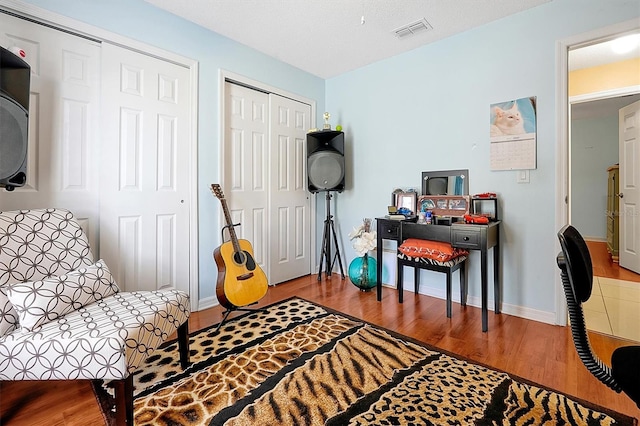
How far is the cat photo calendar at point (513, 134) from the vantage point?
7.34 feet

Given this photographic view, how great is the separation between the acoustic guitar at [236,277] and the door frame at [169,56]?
382 millimetres

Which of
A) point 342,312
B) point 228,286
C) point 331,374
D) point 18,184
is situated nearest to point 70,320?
point 18,184

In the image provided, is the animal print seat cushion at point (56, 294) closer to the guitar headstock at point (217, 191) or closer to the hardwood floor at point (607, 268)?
the guitar headstock at point (217, 191)

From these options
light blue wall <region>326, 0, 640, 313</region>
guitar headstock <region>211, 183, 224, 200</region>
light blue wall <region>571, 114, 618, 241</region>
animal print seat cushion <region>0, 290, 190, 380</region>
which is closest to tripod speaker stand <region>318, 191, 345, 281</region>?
light blue wall <region>326, 0, 640, 313</region>

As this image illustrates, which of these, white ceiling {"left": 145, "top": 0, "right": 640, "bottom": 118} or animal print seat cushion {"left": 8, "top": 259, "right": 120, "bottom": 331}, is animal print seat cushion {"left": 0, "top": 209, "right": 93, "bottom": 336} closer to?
animal print seat cushion {"left": 8, "top": 259, "right": 120, "bottom": 331}

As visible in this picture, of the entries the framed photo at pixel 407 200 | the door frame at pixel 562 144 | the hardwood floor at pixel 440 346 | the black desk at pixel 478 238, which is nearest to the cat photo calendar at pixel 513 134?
the door frame at pixel 562 144

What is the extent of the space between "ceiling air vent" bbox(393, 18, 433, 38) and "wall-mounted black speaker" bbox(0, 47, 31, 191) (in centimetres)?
254

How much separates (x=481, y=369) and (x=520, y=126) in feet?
5.95

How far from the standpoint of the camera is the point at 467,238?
7.09 ft

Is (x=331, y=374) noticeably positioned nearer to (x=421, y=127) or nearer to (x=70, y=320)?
(x=70, y=320)

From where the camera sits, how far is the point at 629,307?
7.86ft

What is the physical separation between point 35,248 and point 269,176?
1.90 metres

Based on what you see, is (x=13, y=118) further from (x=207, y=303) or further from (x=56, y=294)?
(x=207, y=303)

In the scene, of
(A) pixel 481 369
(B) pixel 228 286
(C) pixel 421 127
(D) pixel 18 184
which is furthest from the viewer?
(C) pixel 421 127
